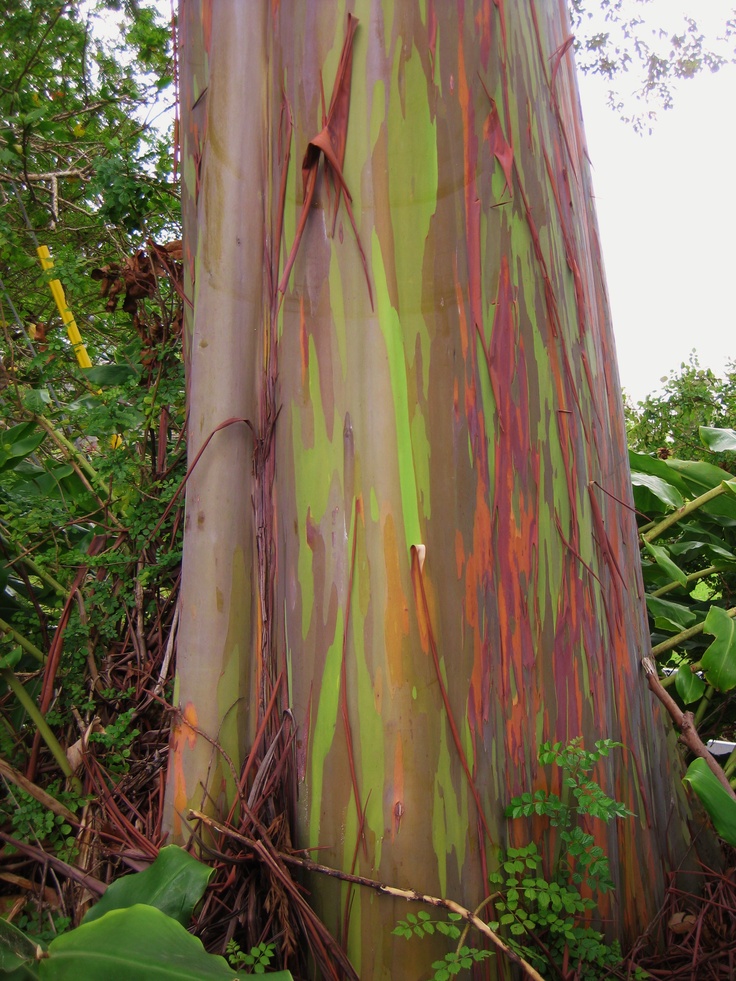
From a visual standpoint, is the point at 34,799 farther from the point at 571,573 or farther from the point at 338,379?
the point at 571,573

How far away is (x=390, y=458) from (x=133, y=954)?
0.82 metres

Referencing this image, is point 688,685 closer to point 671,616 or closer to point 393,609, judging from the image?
point 671,616

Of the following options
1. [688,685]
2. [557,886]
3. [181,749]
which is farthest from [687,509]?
[181,749]

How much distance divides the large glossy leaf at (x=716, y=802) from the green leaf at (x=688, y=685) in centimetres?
73

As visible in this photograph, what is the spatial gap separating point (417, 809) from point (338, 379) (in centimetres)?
76

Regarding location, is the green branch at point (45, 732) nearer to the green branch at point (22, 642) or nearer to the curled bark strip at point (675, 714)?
the green branch at point (22, 642)

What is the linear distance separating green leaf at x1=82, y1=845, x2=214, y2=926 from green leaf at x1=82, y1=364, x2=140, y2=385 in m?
1.40

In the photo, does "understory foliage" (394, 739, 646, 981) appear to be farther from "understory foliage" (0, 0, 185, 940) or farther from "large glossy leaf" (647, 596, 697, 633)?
"large glossy leaf" (647, 596, 697, 633)

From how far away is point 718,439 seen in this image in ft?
9.37

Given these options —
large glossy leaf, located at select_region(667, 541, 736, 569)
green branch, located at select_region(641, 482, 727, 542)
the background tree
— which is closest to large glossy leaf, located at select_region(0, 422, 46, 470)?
green branch, located at select_region(641, 482, 727, 542)

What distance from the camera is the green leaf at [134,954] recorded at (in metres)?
0.96

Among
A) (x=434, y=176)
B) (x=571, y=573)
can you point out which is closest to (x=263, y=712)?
(x=571, y=573)

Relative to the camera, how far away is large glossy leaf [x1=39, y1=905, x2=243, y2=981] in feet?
3.14

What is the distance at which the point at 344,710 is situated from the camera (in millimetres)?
1309
